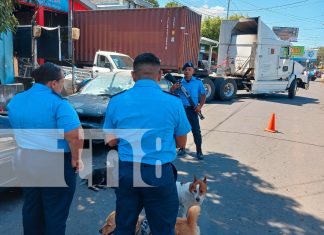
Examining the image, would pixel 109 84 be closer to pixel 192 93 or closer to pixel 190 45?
pixel 192 93

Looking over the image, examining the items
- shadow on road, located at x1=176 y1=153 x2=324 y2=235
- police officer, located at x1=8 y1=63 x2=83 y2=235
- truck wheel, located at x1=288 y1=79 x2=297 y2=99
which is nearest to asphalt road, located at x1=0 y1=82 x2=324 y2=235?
shadow on road, located at x1=176 y1=153 x2=324 y2=235

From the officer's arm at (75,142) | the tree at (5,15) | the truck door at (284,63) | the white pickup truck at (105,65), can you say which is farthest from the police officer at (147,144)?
the truck door at (284,63)

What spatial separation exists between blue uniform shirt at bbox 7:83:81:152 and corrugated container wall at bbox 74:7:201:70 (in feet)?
37.2

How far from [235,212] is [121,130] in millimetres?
2395

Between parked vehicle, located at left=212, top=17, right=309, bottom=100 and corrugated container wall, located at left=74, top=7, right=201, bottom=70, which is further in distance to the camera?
parked vehicle, located at left=212, top=17, right=309, bottom=100

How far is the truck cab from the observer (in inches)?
508

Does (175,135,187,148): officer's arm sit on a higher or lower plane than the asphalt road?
higher

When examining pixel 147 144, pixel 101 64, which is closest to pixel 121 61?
pixel 101 64

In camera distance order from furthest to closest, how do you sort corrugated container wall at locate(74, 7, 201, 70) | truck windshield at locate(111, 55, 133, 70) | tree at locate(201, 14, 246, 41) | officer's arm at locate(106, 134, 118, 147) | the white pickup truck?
tree at locate(201, 14, 246, 41) → corrugated container wall at locate(74, 7, 201, 70) → truck windshield at locate(111, 55, 133, 70) → the white pickup truck → officer's arm at locate(106, 134, 118, 147)

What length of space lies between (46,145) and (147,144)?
829 millimetres

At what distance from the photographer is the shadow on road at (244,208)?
356 cm

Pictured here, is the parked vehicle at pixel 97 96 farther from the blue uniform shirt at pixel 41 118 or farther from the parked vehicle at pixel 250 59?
the parked vehicle at pixel 250 59

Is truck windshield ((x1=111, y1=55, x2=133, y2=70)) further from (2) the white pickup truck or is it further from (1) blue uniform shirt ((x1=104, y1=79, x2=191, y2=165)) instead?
(1) blue uniform shirt ((x1=104, y1=79, x2=191, y2=165))

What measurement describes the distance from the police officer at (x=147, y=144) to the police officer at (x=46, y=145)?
0.43 meters
